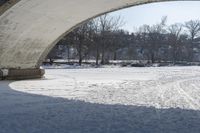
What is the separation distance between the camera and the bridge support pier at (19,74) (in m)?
21.1

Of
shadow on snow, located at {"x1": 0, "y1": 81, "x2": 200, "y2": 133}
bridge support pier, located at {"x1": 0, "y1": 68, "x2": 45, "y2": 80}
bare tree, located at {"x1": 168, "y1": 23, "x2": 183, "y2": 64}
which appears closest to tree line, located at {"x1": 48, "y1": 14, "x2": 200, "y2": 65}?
bare tree, located at {"x1": 168, "y1": 23, "x2": 183, "y2": 64}

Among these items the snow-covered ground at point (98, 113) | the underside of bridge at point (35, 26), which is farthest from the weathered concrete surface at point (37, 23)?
the snow-covered ground at point (98, 113)

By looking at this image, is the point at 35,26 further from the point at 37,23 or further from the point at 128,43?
the point at 128,43

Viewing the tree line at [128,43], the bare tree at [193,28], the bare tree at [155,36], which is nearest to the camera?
the tree line at [128,43]

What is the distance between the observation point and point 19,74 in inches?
875

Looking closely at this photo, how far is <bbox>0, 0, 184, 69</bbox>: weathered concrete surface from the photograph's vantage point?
1860cm

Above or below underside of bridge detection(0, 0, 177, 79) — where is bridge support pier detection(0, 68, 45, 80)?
below

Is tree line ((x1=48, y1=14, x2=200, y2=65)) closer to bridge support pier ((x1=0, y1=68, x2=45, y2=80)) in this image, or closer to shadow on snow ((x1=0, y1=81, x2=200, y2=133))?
bridge support pier ((x1=0, y1=68, x2=45, y2=80))

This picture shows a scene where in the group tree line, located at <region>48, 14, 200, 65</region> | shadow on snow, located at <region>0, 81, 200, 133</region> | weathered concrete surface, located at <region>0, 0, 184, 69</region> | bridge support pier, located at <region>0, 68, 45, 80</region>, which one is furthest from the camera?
tree line, located at <region>48, 14, 200, 65</region>

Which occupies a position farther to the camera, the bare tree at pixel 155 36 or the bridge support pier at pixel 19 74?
the bare tree at pixel 155 36

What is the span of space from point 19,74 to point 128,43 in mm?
50390

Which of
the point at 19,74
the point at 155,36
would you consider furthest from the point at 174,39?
the point at 19,74

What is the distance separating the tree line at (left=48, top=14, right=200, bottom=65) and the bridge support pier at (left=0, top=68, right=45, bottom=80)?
101 feet

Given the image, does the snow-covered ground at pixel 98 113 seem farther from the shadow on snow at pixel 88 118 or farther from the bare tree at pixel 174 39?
the bare tree at pixel 174 39
